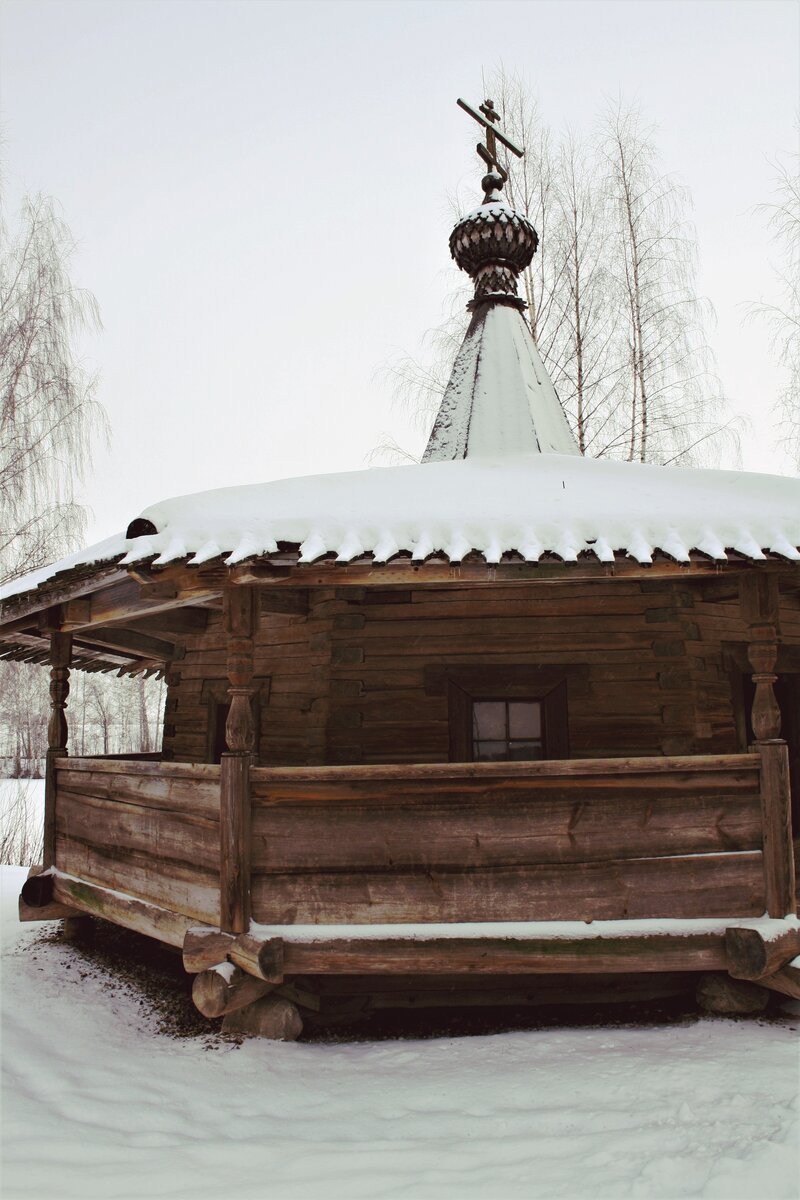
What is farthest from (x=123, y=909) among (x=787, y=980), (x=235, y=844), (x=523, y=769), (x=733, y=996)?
(x=787, y=980)

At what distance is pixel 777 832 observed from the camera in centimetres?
517

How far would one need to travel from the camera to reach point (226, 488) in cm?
573

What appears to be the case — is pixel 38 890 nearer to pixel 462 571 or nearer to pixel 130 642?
pixel 130 642

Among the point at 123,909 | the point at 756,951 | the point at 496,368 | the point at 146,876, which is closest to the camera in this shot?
the point at 756,951

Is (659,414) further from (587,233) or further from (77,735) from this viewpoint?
(77,735)

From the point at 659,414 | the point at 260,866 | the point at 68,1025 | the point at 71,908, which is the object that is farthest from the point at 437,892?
the point at 659,414

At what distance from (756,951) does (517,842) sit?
1.52m

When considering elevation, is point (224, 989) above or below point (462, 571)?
below

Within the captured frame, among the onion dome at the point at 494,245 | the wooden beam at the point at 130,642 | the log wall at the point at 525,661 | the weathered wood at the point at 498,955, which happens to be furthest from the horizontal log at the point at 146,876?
the onion dome at the point at 494,245

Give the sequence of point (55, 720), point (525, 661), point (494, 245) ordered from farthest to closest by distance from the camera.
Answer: point (494, 245) < point (55, 720) < point (525, 661)

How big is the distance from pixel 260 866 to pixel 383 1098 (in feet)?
4.89

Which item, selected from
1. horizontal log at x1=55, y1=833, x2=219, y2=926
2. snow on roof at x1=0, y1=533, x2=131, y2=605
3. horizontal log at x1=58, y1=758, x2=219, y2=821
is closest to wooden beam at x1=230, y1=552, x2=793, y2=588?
snow on roof at x1=0, y1=533, x2=131, y2=605

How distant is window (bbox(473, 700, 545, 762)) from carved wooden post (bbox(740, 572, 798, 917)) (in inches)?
75.4

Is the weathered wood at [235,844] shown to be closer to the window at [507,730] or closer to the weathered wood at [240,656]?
the weathered wood at [240,656]
